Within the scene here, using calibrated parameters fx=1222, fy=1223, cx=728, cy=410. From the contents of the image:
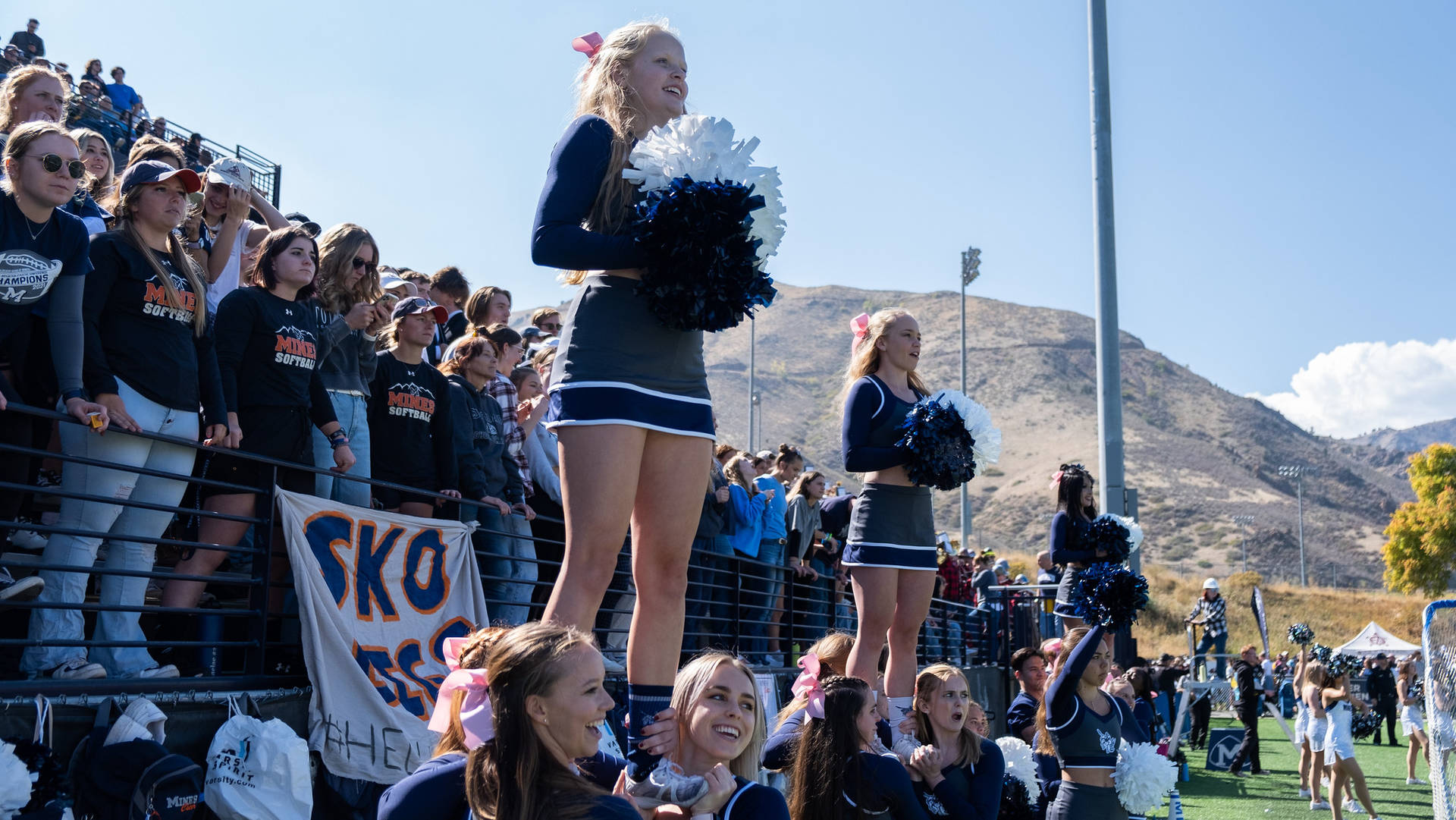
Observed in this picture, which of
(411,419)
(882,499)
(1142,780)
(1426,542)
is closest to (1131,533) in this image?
(1142,780)

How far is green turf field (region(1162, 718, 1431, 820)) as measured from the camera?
37.8 feet

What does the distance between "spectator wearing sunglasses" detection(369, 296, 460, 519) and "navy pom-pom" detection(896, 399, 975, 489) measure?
86.2 inches

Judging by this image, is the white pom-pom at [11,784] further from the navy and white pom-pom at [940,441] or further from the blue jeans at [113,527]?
the navy and white pom-pom at [940,441]

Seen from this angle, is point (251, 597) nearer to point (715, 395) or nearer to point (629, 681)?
point (629, 681)

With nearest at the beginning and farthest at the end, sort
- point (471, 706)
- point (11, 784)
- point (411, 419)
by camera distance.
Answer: point (471, 706) < point (11, 784) < point (411, 419)

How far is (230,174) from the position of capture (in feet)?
17.1

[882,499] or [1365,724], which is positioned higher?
[882,499]

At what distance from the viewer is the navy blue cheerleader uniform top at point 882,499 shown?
14.6 feet

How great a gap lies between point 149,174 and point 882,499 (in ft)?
9.31

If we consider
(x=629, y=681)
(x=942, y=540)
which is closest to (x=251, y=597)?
(x=629, y=681)

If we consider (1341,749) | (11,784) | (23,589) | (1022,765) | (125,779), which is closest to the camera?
(11,784)

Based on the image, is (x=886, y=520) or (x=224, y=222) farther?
(x=224, y=222)

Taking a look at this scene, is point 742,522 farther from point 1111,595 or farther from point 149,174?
point 149,174

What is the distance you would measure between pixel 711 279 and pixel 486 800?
108cm
